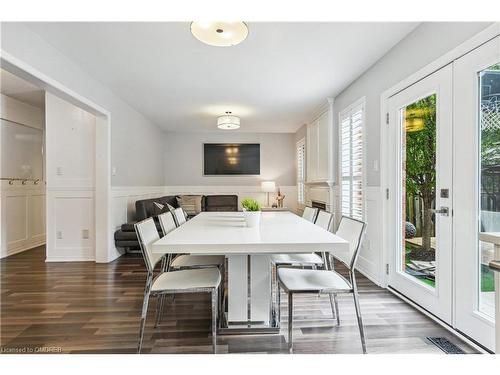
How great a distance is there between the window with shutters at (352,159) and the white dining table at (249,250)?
1.79 metres

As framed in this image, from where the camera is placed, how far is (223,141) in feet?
23.5

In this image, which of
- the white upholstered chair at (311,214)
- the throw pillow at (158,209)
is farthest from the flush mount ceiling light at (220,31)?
the throw pillow at (158,209)

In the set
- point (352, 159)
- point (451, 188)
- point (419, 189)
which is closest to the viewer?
point (451, 188)

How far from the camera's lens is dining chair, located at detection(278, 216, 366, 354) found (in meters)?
1.64

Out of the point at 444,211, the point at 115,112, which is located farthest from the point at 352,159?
the point at 115,112

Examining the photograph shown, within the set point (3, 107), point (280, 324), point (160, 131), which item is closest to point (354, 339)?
point (280, 324)

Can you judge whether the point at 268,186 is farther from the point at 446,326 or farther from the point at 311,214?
the point at 446,326

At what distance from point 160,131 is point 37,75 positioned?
4.33 m

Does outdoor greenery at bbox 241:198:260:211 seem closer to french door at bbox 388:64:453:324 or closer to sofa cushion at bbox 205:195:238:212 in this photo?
french door at bbox 388:64:453:324

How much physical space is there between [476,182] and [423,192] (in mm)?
587

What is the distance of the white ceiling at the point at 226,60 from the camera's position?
2.36 meters

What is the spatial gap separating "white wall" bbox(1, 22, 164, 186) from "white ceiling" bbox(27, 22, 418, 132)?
0.10 meters

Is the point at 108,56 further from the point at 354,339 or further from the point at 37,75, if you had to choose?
the point at 354,339
